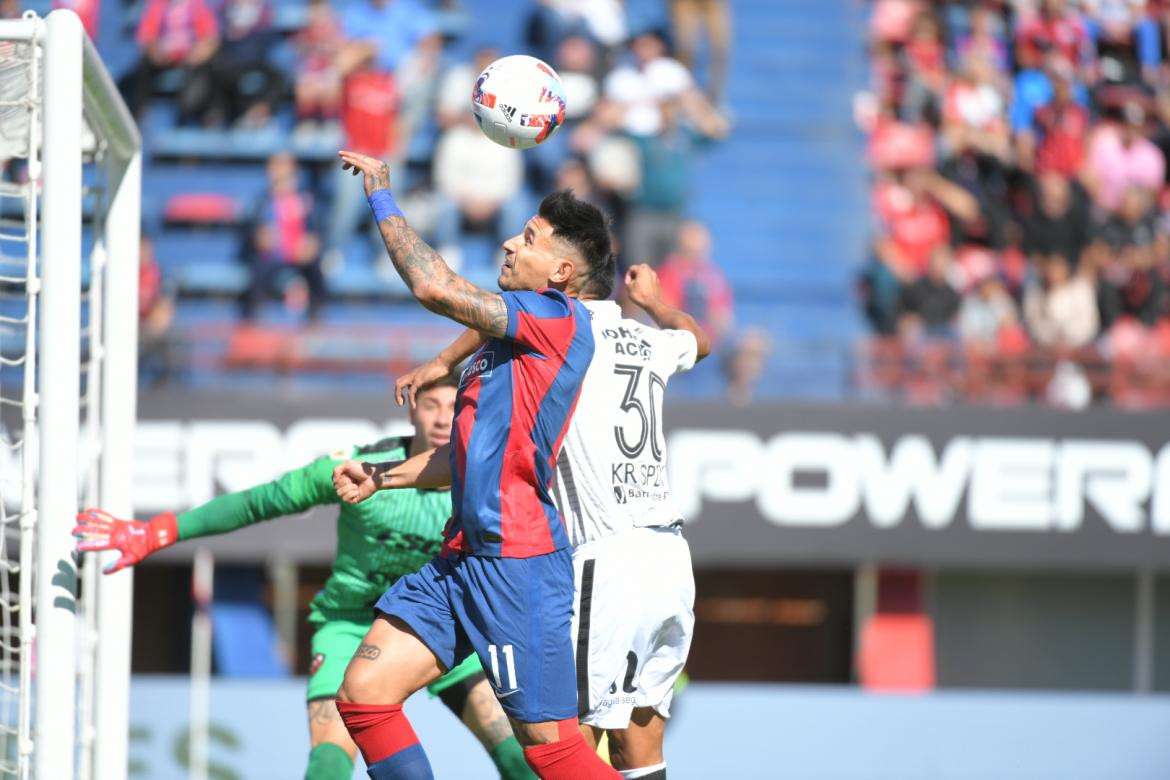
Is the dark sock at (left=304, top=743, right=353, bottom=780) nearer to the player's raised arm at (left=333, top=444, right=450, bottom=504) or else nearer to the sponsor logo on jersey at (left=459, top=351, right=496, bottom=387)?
the player's raised arm at (left=333, top=444, right=450, bottom=504)

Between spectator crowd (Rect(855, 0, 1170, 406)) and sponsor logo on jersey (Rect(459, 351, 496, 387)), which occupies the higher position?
spectator crowd (Rect(855, 0, 1170, 406))

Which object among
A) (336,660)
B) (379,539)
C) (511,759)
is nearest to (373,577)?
(379,539)

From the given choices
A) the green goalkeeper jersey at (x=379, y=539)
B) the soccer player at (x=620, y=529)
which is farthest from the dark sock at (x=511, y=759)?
the soccer player at (x=620, y=529)

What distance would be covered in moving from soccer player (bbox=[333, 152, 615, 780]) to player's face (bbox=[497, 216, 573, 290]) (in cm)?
8

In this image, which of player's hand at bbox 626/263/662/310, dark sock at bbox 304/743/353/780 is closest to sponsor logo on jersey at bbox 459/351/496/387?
player's hand at bbox 626/263/662/310

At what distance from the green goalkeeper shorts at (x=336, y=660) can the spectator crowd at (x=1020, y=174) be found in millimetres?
5977

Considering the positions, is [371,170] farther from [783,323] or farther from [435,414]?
[783,323]

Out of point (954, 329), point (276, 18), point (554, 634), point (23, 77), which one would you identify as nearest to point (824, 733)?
point (954, 329)

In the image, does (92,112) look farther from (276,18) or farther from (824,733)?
(276,18)

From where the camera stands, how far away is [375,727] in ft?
14.8

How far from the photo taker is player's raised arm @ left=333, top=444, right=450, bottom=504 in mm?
4762

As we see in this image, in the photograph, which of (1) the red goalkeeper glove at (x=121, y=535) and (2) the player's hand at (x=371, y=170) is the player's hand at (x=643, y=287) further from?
(1) the red goalkeeper glove at (x=121, y=535)

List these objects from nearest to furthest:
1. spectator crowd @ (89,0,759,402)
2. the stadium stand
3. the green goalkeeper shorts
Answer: the green goalkeeper shorts
the stadium stand
spectator crowd @ (89,0,759,402)

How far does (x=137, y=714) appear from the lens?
33.4 feet
